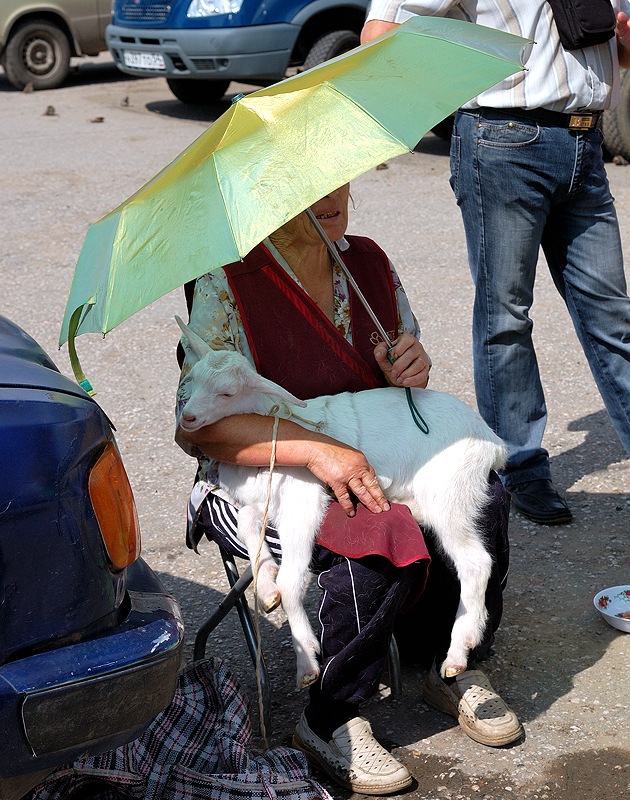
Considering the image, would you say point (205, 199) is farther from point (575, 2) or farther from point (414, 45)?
point (575, 2)

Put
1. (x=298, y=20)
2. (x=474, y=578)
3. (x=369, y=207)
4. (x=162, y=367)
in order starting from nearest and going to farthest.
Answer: (x=474, y=578), (x=162, y=367), (x=369, y=207), (x=298, y=20)

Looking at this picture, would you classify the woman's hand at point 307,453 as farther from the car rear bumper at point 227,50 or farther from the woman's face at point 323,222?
the car rear bumper at point 227,50

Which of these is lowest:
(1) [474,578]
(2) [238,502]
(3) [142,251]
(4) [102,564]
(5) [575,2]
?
(1) [474,578]

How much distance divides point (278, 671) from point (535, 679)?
2.51 ft

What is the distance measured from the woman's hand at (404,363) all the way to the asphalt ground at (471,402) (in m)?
0.97

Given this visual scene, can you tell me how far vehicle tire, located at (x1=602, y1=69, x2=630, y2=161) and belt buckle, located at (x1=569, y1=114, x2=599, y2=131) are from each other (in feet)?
16.7

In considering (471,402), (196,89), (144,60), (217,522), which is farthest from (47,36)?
(217,522)

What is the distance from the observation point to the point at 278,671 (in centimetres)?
306

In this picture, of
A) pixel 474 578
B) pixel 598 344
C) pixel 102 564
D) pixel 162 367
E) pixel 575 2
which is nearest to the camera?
pixel 102 564

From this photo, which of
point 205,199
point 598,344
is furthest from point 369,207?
point 205,199

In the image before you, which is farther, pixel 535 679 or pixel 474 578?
pixel 535 679

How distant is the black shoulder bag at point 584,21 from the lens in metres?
3.24

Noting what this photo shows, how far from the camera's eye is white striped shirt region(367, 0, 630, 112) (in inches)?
129

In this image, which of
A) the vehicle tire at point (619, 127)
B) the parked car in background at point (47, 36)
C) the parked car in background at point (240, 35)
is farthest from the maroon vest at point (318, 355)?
the parked car in background at point (47, 36)
